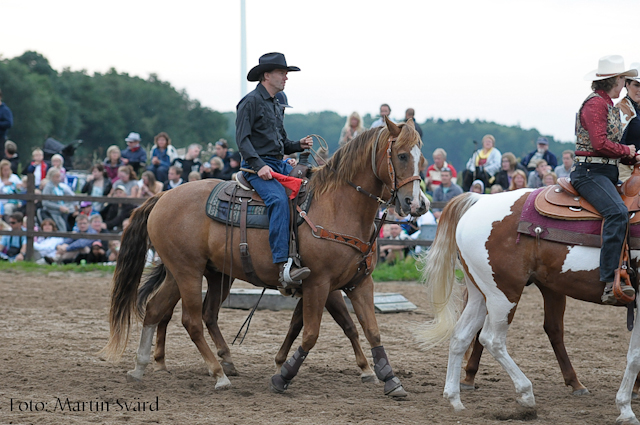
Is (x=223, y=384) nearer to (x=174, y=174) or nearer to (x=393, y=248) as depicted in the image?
(x=393, y=248)

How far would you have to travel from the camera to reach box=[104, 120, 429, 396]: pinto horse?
5.69 metres

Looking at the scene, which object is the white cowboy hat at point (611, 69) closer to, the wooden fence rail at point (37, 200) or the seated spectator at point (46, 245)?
the wooden fence rail at point (37, 200)

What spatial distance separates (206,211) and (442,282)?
2.17 meters

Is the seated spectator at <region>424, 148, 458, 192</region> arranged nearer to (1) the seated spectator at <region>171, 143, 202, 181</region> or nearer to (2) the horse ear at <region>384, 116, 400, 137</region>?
(1) the seated spectator at <region>171, 143, 202, 181</region>

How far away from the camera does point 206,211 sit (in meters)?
6.28

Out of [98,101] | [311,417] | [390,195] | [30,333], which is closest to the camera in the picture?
[311,417]

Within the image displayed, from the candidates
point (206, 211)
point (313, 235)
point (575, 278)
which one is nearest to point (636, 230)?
point (575, 278)

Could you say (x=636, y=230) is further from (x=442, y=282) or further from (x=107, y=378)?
(x=107, y=378)

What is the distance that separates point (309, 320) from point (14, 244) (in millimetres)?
10449

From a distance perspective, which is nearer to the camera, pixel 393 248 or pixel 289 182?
pixel 289 182

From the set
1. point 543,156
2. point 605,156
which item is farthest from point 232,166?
point 605,156

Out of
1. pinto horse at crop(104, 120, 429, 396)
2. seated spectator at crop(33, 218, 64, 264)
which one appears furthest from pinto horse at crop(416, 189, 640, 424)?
seated spectator at crop(33, 218, 64, 264)

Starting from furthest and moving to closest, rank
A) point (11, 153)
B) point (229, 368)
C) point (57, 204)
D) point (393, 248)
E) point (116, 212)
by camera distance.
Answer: point (11, 153) → point (57, 204) → point (116, 212) → point (393, 248) → point (229, 368)

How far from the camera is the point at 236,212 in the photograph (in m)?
6.16
